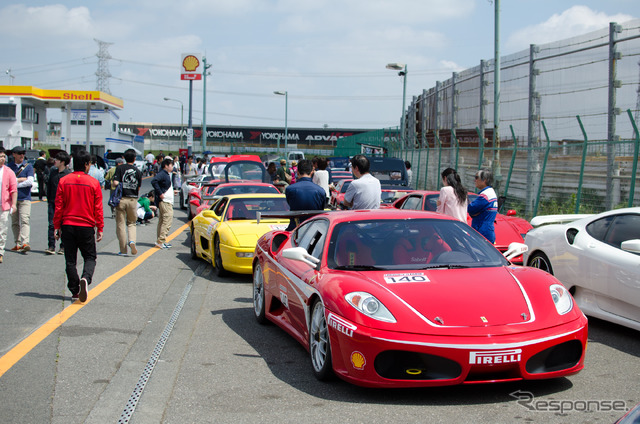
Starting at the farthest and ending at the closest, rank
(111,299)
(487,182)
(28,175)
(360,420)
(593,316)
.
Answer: (28,175), (487,182), (111,299), (593,316), (360,420)

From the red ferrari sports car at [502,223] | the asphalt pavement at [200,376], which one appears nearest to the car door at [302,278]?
the asphalt pavement at [200,376]

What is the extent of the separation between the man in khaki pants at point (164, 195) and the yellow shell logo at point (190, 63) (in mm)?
40996

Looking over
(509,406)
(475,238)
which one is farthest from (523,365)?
(475,238)

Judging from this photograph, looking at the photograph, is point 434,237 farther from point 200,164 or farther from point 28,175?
point 200,164

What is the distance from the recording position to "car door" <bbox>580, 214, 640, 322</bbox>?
6.43m

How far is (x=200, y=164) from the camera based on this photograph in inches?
1220

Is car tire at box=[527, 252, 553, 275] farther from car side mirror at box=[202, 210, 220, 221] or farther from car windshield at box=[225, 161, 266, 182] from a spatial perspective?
car windshield at box=[225, 161, 266, 182]

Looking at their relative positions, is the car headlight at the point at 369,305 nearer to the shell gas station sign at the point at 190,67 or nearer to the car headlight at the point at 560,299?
the car headlight at the point at 560,299

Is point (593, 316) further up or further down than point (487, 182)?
further down

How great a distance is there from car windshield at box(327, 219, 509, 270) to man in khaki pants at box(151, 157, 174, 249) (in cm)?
766

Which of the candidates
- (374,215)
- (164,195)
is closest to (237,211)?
(164,195)

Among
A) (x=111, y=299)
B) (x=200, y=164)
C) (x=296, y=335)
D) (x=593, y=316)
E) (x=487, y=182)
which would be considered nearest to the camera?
(x=296, y=335)

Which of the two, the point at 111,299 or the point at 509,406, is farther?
the point at 111,299

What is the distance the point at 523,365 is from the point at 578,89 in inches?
452
